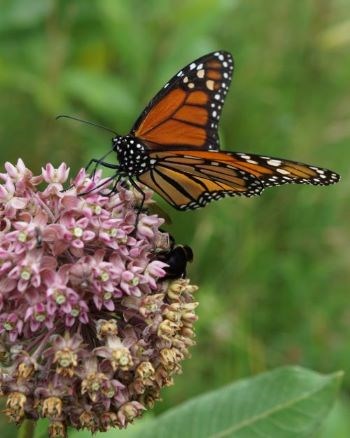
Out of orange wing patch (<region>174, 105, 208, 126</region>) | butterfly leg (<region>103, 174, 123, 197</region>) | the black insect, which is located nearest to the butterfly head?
butterfly leg (<region>103, 174, 123, 197</region>)

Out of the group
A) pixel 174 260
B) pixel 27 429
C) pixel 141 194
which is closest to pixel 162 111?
pixel 141 194

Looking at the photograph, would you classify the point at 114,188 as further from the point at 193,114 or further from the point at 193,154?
the point at 193,114

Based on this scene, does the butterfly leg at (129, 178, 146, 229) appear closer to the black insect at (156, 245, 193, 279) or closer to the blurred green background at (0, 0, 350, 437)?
the black insect at (156, 245, 193, 279)

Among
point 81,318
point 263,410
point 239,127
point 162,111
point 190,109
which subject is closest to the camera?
point 81,318

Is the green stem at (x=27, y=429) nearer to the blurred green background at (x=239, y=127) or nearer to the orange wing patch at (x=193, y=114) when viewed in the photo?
the orange wing patch at (x=193, y=114)

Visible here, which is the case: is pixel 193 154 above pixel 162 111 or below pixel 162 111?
below

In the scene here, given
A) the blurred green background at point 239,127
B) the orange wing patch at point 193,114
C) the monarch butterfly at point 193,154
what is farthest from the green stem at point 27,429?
the blurred green background at point 239,127
